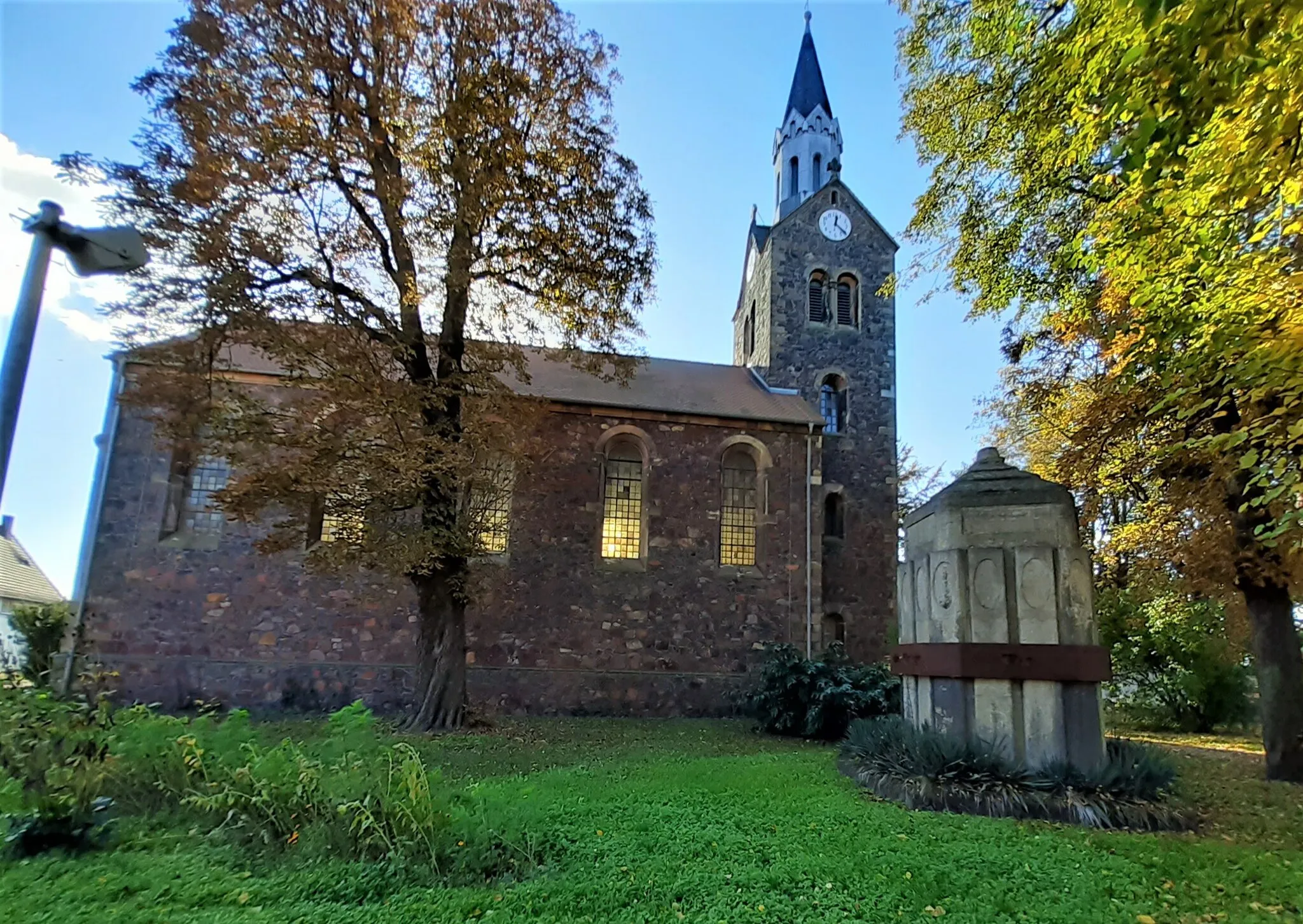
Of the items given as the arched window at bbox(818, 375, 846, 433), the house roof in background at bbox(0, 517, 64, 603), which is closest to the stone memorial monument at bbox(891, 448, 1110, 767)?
the arched window at bbox(818, 375, 846, 433)

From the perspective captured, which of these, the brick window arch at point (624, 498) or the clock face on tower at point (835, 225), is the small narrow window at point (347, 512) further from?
the clock face on tower at point (835, 225)

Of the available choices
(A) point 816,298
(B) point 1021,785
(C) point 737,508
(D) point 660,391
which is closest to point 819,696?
A: (C) point 737,508

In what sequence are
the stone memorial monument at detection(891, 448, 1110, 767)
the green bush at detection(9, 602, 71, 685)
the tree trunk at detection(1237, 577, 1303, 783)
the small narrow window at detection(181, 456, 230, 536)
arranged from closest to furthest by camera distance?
1. the stone memorial monument at detection(891, 448, 1110, 767)
2. the tree trunk at detection(1237, 577, 1303, 783)
3. the green bush at detection(9, 602, 71, 685)
4. the small narrow window at detection(181, 456, 230, 536)

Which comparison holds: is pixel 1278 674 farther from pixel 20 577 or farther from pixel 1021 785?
pixel 20 577

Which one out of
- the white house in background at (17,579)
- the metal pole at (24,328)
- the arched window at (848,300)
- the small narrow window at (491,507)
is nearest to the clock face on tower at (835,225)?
the arched window at (848,300)

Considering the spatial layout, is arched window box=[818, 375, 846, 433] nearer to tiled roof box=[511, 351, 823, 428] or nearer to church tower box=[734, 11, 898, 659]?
church tower box=[734, 11, 898, 659]

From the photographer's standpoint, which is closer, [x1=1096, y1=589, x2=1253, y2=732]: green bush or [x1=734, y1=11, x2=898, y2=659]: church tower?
[x1=1096, y1=589, x2=1253, y2=732]: green bush

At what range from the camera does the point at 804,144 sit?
84.3 ft

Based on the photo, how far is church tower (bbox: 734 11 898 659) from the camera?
60.1 feet

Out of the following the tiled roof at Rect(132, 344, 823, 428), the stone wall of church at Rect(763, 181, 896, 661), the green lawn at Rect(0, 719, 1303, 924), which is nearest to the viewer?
the green lawn at Rect(0, 719, 1303, 924)

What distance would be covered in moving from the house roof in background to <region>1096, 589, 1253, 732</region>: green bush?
106 ft

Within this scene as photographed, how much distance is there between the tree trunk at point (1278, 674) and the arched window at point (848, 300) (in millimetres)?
12714

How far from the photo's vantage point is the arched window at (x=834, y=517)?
1891cm

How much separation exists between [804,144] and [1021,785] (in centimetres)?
2415
